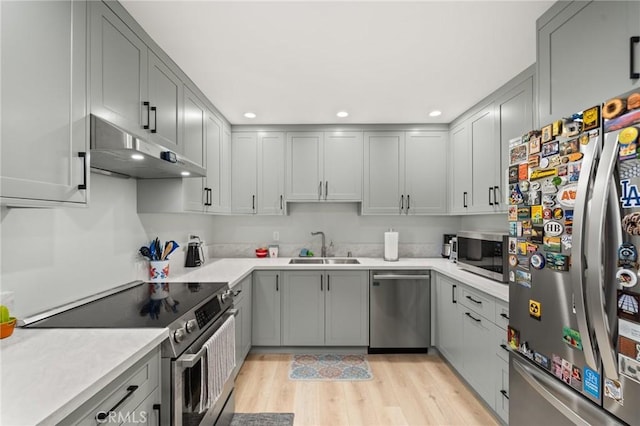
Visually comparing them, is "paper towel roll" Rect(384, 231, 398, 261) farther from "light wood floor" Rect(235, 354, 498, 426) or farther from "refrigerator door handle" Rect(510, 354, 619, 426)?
"refrigerator door handle" Rect(510, 354, 619, 426)

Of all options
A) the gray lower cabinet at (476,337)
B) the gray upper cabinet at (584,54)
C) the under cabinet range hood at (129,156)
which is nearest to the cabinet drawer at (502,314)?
the gray lower cabinet at (476,337)

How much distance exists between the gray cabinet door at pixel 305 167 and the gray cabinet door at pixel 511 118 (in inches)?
69.6

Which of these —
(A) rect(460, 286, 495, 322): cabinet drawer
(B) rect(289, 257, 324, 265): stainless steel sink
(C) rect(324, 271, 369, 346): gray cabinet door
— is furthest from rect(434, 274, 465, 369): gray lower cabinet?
(B) rect(289, 257, 324, 265): stainless steel sink

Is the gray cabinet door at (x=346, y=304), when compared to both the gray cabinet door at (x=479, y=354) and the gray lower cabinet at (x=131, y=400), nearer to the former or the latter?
the gray cabinet door at (x=479, y=354)

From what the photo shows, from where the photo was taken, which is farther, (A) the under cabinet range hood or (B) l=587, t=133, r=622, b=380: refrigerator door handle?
(A) the under cabinet range hood

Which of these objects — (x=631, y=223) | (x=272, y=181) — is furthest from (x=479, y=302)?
(x=272, y=181)

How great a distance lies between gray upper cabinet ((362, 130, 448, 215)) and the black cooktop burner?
206cm

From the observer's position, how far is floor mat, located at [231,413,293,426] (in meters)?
2.04

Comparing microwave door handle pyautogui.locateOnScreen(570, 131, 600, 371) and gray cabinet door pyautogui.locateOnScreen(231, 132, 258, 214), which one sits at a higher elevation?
gray cabinet door pyautogui.locateOnScreen(231, 132, 258, 214)

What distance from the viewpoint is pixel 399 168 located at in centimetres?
346

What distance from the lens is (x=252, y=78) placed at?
2320mm

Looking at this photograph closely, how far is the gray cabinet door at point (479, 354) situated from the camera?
2.08m

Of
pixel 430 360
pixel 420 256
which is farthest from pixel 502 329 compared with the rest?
pixel 420 256

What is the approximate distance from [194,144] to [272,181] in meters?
1.12
